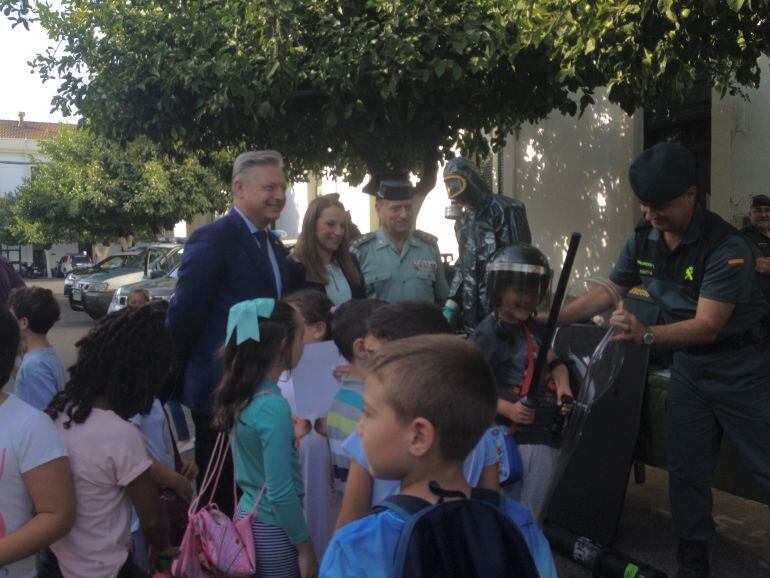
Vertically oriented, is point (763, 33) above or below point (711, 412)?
above

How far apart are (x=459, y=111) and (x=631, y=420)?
6.10 m

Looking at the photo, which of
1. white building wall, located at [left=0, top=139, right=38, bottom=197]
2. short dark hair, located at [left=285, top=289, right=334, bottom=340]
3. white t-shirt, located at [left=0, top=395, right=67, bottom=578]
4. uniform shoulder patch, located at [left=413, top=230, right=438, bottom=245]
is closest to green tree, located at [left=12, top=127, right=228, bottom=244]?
uniform shoulder patch, located at [left=413, top=230, right=438, bottom=245]

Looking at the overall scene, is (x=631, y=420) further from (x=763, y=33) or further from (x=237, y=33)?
(x=237, y=33)

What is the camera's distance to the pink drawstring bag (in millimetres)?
2705

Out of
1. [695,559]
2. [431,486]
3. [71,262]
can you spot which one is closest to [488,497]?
[431,486]

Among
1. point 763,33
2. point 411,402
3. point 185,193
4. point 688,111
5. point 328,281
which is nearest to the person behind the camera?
point 411,402

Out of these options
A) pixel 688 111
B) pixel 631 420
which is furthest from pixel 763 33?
pixel 688 111

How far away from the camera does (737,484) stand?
3857 mm

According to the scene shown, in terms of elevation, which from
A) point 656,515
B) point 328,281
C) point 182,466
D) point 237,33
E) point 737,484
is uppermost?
point 237,33

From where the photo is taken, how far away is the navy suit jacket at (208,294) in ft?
11.9

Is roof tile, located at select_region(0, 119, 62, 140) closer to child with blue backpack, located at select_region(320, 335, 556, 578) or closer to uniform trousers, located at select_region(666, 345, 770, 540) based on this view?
uniform trousers, located at select_region(666, 345, 770, 540)

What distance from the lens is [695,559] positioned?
12.2ft

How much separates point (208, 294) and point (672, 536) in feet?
9.42

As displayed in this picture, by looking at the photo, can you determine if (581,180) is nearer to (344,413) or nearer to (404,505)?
(344,413)
